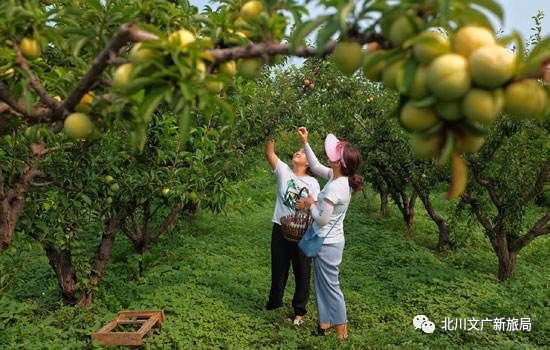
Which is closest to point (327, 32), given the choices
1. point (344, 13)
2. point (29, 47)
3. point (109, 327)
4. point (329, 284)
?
point (344, 13)

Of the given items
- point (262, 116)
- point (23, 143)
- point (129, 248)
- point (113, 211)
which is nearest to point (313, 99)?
point (262, 116)

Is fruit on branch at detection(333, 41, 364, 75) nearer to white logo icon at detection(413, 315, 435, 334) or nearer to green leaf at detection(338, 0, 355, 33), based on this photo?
green leaf at detection(338, 0, 355, 33)

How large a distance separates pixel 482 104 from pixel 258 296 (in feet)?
18.3

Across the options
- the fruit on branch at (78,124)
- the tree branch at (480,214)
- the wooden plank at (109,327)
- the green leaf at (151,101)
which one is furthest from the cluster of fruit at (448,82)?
the tree branch at (480,214)

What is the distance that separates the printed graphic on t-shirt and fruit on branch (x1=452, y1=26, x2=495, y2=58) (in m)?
4.21

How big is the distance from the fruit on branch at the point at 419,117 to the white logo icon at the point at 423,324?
16.5 feet

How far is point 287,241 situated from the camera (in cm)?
550

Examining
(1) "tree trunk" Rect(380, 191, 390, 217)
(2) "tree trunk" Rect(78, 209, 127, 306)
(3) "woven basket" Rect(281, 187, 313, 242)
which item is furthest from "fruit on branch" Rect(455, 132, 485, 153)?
(1) "tree trunk" Rect(380, 191, 390, 217)

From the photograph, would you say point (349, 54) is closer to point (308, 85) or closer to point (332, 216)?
point (332, 216)

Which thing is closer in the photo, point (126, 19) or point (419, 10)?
point (419, 10)

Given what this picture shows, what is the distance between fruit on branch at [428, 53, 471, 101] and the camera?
95 centimetres

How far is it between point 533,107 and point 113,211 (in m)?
5.04

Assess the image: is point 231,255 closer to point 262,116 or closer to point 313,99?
point 262,116

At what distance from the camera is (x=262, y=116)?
28.0 ft
